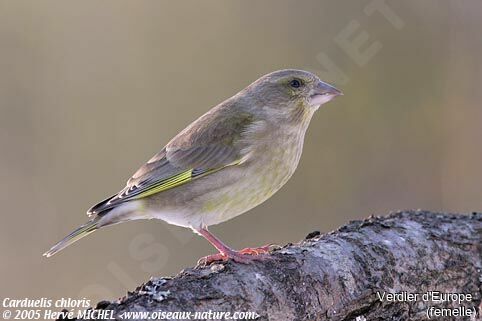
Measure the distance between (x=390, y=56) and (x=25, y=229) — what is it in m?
5.08

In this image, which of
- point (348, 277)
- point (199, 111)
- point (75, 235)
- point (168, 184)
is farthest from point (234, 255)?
point (199, 111)

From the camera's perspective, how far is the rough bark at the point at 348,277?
11.6ft

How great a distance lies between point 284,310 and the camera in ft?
12.2

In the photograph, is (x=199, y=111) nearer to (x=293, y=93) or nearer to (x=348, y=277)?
(x=293, y=93)

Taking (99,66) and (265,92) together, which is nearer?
(265,92)

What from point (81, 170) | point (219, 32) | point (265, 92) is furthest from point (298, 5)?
point (265, 92)

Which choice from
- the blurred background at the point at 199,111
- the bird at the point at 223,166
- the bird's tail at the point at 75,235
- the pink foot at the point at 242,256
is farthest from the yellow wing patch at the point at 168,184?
the blurred background at the point at 199,111

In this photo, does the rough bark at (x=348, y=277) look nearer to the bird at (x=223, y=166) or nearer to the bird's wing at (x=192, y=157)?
the bird at (x=223, y=166)

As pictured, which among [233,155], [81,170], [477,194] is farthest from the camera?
[81,170]

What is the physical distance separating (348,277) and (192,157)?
Result: 5.04ft

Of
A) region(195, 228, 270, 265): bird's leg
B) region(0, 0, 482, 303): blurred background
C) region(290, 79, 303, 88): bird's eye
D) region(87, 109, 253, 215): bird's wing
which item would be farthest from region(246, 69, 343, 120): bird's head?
region(0, 0, 482, 303): blurred background

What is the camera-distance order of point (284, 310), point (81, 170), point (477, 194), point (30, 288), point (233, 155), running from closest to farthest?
point (284, 310)
point (233, 155)
point (30, 288)
point (477, 194)
point (81, 170)

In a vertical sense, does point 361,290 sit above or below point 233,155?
below

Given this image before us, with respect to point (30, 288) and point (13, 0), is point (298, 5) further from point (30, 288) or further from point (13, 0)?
point (30, 288)
